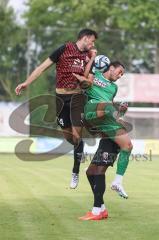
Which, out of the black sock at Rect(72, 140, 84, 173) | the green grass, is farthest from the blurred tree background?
the black sock at Rect(72, 140, 84, 173)

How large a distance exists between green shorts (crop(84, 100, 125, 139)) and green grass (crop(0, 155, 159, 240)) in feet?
4.04

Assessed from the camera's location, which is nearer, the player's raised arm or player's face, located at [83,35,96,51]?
the player's raised arm

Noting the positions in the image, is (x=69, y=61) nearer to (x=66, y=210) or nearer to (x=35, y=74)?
(x=35, y=74)

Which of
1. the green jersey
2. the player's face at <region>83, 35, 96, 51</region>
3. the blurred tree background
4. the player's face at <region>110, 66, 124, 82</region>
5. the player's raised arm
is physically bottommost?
the blurred tree background

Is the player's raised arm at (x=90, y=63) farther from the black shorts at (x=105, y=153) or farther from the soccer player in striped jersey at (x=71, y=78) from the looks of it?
the black shorts at (x=105, y=153)

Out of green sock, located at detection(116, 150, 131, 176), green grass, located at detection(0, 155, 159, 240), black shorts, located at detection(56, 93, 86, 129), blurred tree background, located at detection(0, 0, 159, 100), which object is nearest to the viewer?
green grass, located at detection(0, 155, 159, 240)

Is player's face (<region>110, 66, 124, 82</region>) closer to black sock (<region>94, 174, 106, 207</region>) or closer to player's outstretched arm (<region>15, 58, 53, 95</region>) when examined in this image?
player's outstretched arm (<region>15, 58, 53, 95</region>)

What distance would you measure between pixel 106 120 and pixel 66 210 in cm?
166

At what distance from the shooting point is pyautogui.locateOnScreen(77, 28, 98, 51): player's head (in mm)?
11383

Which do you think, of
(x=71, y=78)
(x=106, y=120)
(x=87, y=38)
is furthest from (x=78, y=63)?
(x=106, y=120)

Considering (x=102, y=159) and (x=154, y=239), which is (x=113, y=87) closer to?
(x=102, y=159)

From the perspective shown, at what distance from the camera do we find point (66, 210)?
11.5m

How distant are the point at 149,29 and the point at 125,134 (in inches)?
2108

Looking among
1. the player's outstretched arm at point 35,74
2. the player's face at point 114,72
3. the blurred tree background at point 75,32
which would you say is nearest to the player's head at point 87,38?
the player's outstretched arm at point 35,74
